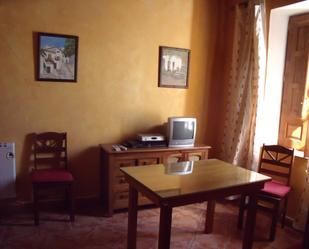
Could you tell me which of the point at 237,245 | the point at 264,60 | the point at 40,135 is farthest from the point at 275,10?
the point at 40,135

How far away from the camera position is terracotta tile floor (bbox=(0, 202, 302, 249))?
2703mm

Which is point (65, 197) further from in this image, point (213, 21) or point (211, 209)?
point (213, 21)

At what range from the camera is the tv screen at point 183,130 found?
360 centimetres

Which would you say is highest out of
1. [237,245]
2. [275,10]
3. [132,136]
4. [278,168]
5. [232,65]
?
[275,10]

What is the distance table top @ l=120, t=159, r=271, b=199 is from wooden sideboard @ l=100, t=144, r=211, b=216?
0.74 metres

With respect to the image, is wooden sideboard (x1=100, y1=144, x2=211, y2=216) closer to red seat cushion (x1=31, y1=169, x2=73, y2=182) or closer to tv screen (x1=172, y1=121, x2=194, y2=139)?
tv screen (x1=172, y1=121, x2=194, y2=139)

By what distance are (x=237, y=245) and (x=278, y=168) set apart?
116cm

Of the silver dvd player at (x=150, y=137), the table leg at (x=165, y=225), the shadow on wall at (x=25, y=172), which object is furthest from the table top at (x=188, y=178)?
the shadow on wall at (x=25, y=172)

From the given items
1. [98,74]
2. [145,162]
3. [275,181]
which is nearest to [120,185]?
[145,162]

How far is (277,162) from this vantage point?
3320 millimetres

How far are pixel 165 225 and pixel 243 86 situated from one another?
233 cm

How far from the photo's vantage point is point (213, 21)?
4145 millimetres

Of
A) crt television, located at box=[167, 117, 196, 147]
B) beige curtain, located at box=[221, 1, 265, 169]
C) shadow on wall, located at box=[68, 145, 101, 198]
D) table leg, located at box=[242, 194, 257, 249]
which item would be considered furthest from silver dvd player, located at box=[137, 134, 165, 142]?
table leg, located at box=[242, 194, 257, 249]

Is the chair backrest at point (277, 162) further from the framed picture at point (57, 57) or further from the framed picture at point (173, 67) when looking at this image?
the framed picture at point (57, 57)
